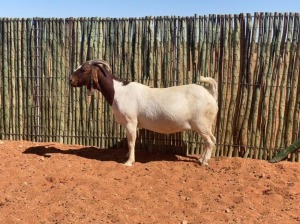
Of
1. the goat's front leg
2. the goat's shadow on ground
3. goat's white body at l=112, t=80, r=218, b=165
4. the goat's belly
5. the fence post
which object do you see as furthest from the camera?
the fence post

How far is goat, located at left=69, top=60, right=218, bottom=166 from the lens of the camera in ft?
22.4

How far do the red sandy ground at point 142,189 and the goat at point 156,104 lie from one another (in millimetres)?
583

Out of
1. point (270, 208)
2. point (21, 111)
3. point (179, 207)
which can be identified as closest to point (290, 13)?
point (270, 208)

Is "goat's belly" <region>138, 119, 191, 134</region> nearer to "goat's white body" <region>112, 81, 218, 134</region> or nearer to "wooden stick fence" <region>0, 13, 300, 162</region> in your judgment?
"goat's white body" <region>112, 81, 218, 134</region>

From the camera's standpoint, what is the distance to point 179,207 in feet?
17.1

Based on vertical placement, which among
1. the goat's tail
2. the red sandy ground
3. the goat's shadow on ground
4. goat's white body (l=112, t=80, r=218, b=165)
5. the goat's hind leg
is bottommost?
the goat's shadow on ground

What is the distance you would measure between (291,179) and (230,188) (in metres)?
1.11

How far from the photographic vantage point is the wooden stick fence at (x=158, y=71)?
7.11 m

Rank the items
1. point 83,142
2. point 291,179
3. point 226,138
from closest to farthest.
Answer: point 291,179 < point 226,138 < point 83,142

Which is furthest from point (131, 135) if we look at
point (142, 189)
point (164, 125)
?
point (142, 189)

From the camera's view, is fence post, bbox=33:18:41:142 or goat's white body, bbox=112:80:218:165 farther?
fence post, bbox=33:18:41:142

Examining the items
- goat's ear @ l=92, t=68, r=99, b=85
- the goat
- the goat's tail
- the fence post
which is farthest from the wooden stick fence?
goat's ear @ l=92, t=68, r=99, b=85

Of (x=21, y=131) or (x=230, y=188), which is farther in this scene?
(x=21, y=131)

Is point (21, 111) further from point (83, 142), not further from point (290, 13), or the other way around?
point (290, 13)
